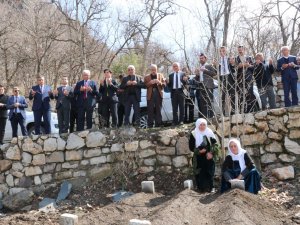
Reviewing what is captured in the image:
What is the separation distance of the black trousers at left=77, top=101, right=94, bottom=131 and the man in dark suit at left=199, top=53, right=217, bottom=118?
238 centimetres

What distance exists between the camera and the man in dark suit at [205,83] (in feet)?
27.9

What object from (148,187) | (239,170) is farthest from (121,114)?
(239,170)

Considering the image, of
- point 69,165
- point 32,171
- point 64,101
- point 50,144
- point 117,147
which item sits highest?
point 64,101

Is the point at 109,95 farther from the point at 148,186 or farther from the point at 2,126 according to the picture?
the point at 2,126

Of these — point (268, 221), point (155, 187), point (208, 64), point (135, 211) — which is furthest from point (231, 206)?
point (208, 64)

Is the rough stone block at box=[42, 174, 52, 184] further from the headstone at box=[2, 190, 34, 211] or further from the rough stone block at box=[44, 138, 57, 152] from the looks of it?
the rough stone block at box=[44, 138, 57, 152]

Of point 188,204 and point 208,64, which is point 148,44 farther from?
point 188,204

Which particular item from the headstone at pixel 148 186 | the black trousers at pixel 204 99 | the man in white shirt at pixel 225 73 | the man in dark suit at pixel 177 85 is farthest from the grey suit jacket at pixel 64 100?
the man in white shirt at pixel 225 73

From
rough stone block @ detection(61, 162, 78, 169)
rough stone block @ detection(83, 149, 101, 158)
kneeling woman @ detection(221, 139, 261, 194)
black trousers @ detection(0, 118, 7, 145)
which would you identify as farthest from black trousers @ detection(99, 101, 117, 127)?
kneeling woman @ detection(221, 139, 261, 194)

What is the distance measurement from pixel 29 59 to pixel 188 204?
1698cm

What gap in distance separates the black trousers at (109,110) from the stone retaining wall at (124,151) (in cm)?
30

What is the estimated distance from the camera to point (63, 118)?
353 inches

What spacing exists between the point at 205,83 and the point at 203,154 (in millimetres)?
1770

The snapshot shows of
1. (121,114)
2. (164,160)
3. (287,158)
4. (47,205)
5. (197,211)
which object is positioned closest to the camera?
(197,211)
